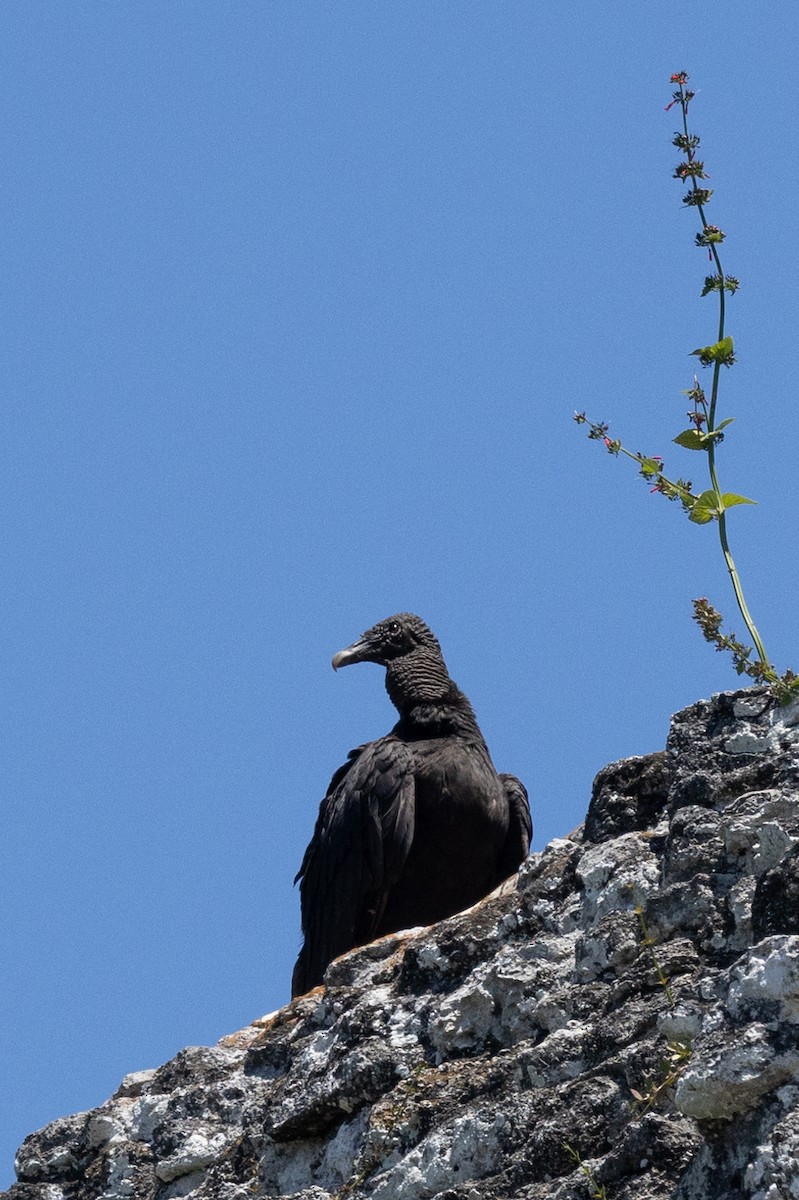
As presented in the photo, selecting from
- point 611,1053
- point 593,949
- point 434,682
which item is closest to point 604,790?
point 593,949

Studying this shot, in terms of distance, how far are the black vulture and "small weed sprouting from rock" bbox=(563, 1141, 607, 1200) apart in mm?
3311

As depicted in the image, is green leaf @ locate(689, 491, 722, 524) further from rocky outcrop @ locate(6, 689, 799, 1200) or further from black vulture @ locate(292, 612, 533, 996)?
black vulture @ locate(292, 612, 533, 996)

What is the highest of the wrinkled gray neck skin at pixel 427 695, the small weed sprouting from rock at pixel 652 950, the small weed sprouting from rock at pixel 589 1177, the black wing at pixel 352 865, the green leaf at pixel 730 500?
the wrinkled gray neck skin at pixel 427 695

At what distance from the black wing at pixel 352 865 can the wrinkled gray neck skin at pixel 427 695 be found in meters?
0.71

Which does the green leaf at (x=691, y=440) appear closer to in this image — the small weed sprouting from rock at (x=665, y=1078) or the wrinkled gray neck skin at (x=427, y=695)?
the small weed sprouting from rock at (x=665, y=1078)

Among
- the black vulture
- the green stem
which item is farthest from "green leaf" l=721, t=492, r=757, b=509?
the black vulture

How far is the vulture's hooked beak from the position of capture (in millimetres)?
7691

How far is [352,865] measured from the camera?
6.01 metres

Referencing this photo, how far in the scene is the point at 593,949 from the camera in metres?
2.95

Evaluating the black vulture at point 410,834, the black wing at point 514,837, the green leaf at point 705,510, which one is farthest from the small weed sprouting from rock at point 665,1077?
the black wing at point 514,837

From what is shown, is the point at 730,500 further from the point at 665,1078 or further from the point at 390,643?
the point at 390,643

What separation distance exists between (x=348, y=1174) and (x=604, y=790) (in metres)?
0.83

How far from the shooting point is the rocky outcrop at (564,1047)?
2.35m

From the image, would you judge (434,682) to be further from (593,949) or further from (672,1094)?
(672,1094)
